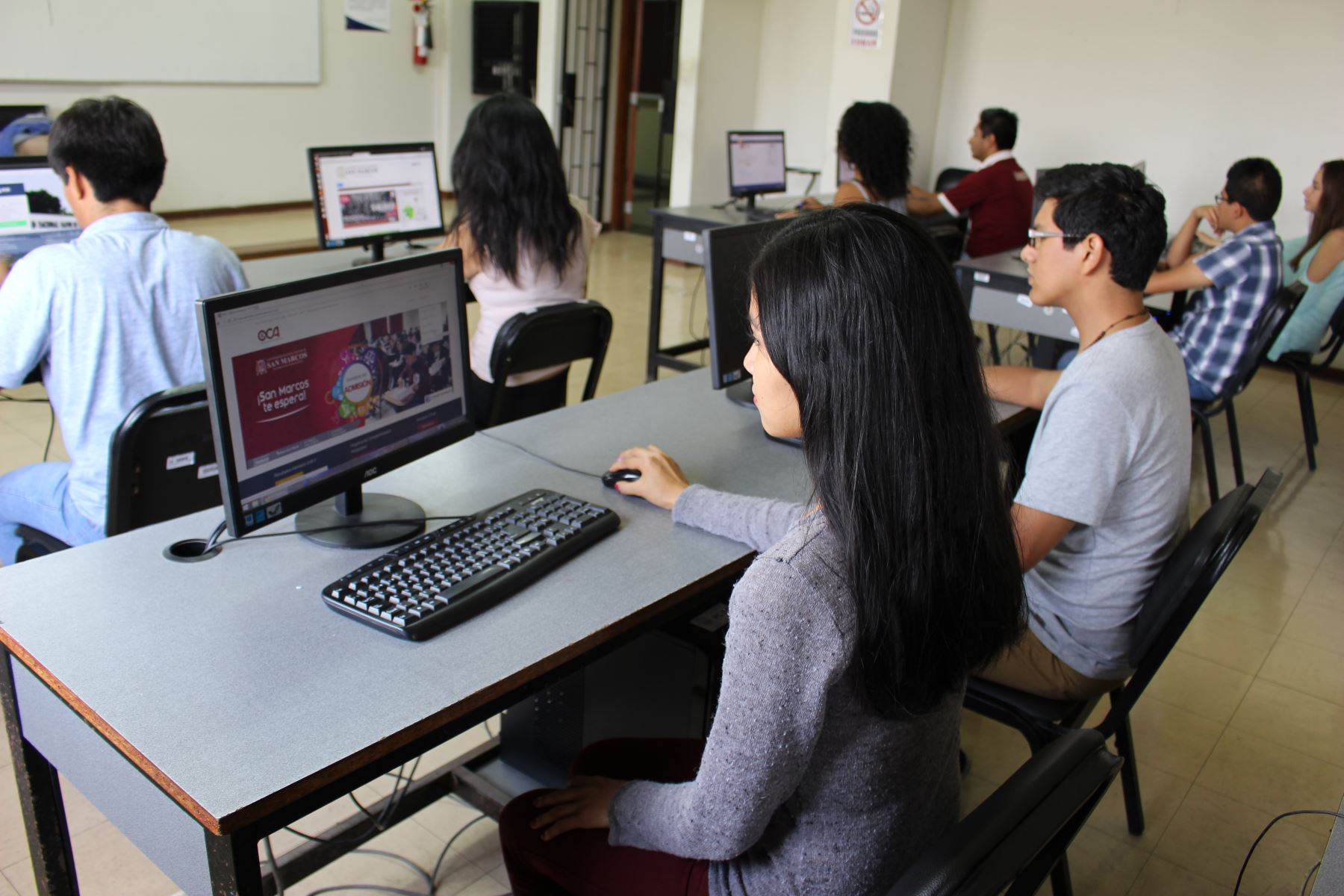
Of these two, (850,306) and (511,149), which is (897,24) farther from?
(850,306)

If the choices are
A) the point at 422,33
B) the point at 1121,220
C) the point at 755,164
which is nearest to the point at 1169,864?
the point at 1121,220

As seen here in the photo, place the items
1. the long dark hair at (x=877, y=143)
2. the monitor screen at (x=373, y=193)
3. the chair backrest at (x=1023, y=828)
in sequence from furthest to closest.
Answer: the long dark hair at (x=877, y=143), the monitor screen at (x=373, y=193), the chair backrest at (x=1023, y=828)

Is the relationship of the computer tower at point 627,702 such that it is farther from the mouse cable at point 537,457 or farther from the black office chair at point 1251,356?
the black office chair at point 1251,356

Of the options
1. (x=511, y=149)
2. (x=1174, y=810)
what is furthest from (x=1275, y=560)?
(x=511, y=149)

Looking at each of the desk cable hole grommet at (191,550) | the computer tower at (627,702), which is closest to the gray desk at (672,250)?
the computer tower at (627,702)

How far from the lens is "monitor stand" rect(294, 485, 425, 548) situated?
1492mm

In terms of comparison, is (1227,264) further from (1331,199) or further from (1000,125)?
(1000,125)

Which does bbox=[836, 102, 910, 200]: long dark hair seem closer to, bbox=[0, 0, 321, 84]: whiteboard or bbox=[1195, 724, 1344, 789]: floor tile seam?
bbox=[1195, 724, 1344, 789]: floor tile seam

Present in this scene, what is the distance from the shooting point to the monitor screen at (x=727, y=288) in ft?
6.87

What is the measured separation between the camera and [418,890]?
5.99 feet

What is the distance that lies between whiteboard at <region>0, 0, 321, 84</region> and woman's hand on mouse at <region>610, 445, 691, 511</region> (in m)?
6.25

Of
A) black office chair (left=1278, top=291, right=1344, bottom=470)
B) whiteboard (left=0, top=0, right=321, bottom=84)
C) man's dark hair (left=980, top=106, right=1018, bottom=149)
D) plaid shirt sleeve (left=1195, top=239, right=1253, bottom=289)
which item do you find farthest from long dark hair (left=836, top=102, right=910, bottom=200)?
whiteboard (left=0, top=0, right=321, bottom=84)

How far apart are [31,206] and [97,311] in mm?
1202

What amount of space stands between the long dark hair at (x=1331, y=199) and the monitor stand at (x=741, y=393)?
10.5ft
